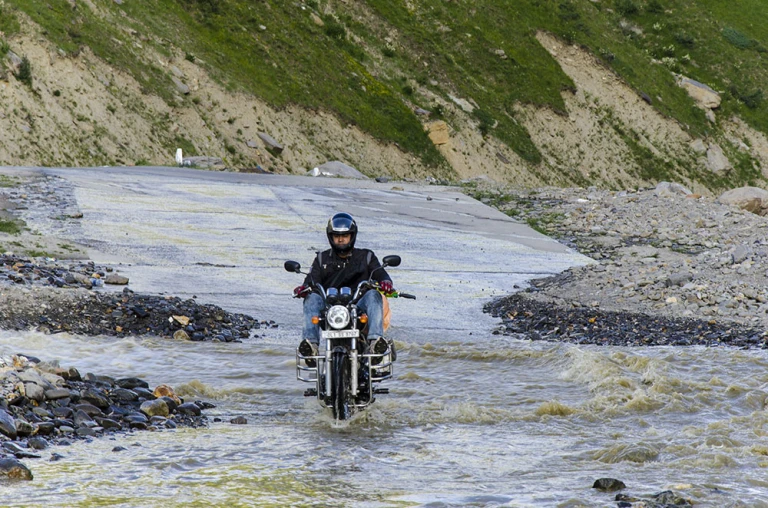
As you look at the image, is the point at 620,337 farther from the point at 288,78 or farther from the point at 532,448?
the point at 288,78

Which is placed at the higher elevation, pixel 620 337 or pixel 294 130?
pixel 294 130

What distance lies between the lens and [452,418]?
1038 centimetres

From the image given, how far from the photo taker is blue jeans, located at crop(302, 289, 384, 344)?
9.79 meters

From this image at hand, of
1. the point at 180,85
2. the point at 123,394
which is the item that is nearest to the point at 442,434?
the point at 123,394

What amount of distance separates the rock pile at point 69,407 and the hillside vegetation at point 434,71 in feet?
119

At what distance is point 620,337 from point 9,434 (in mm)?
9972

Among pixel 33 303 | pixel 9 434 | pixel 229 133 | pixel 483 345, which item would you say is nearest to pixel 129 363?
pixel 33 303

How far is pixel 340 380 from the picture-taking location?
933 centimetres

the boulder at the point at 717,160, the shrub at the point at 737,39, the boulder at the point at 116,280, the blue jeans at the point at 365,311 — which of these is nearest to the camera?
the blue jeans at the point at 365,311

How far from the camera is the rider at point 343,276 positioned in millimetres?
9844

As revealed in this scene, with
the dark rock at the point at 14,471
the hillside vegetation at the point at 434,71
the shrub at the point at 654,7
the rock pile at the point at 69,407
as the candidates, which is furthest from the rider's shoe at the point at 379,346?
the shrub at the point at 654,7

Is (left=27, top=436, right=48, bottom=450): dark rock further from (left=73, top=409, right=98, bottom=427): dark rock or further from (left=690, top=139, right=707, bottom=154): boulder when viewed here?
(left=690, top=139, right=707, bottom=154): boulder

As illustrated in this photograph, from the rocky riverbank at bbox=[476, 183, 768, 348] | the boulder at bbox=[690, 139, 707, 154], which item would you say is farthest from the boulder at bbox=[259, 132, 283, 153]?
the boulder at bbox=[690, 139, 707, 154]

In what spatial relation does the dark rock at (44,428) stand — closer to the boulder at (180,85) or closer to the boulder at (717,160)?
the boulder at (180,85)
